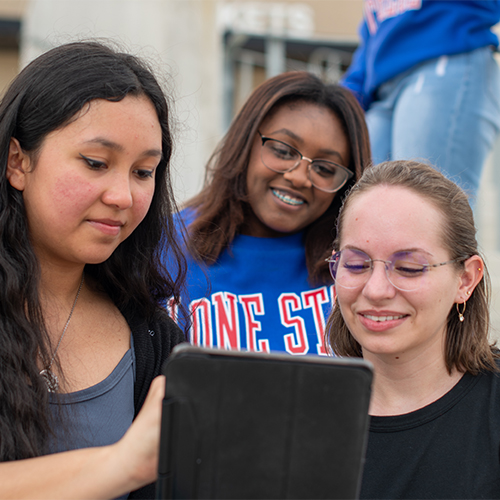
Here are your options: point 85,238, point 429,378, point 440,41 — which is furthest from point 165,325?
point 440,41

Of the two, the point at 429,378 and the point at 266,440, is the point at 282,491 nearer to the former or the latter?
the point at 266,440

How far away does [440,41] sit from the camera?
242cm

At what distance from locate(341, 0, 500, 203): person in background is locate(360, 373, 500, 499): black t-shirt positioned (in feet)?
3.90

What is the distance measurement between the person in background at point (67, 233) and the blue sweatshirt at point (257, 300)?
524mm

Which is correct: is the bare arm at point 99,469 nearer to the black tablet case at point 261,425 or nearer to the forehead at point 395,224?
the black tablet case at point 261,425

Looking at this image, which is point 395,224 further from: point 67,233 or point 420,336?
point 67,233

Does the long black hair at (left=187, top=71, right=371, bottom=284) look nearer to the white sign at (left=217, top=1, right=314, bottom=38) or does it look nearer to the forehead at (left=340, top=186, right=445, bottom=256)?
the forehead at (left=340, top=186, right=445, bottom=256)

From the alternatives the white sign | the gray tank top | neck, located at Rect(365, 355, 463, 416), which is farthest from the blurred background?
the gray tank top

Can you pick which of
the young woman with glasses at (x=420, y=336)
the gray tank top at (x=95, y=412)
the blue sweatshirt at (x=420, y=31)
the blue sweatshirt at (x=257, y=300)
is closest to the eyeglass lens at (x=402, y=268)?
the young woman with glasses at (x=420, y=336)

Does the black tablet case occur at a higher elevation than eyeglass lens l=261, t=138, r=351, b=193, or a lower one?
lower

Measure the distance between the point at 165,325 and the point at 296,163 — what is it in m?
0.90

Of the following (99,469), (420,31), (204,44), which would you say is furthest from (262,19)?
(99,469)

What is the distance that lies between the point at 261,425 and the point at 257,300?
4.17ft

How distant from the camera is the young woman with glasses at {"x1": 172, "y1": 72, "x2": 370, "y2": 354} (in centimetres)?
205
